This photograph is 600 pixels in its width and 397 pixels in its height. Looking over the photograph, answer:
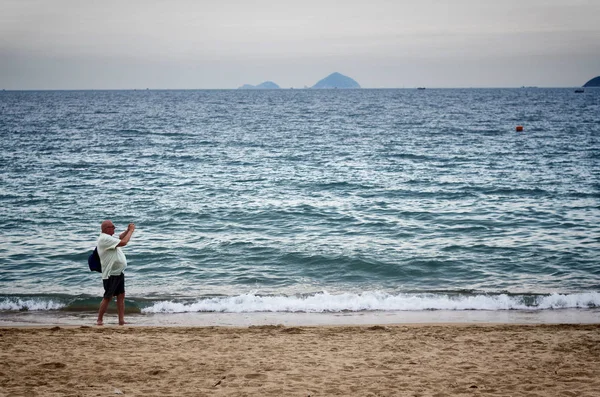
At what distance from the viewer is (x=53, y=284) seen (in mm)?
13023

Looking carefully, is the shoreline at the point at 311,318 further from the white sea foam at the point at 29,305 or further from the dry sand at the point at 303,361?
the dry sand at the point at 303,361

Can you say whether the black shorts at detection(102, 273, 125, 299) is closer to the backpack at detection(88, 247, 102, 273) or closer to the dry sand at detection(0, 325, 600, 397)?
the backpack at detection(88, 247, 102, 273)

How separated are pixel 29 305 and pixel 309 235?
26.8 ft

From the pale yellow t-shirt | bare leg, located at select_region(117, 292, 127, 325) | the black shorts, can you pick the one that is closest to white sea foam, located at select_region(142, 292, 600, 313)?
bare leg, located at select_region(117, 292, 127, 325)

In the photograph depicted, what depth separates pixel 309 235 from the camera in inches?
675

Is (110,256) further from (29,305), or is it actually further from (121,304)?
(29,305)

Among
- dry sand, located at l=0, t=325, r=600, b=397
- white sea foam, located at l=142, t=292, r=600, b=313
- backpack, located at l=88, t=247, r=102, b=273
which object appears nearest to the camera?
dry sand, located at l=0, t=325, r=600, b=397

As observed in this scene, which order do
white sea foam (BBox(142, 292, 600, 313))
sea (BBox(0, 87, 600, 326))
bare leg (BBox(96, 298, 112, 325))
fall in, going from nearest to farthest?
bare leg (BBox(96, 298, 112, 325))
white sea foam (BBox(142, 292, 600, 313))
sea (BBox(0, 87, 600, 326))

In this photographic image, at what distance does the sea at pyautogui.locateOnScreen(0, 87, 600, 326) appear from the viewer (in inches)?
462

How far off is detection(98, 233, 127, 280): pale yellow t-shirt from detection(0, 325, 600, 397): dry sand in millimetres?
998

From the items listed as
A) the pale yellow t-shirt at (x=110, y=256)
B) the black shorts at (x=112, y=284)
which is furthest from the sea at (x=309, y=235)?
the pale yellow t-shirt at (x=110, y=256)

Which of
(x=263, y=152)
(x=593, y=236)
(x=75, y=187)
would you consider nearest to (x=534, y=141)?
(x=263, y=152)

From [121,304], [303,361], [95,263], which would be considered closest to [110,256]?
[95,263]

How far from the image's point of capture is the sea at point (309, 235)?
38.5ft
